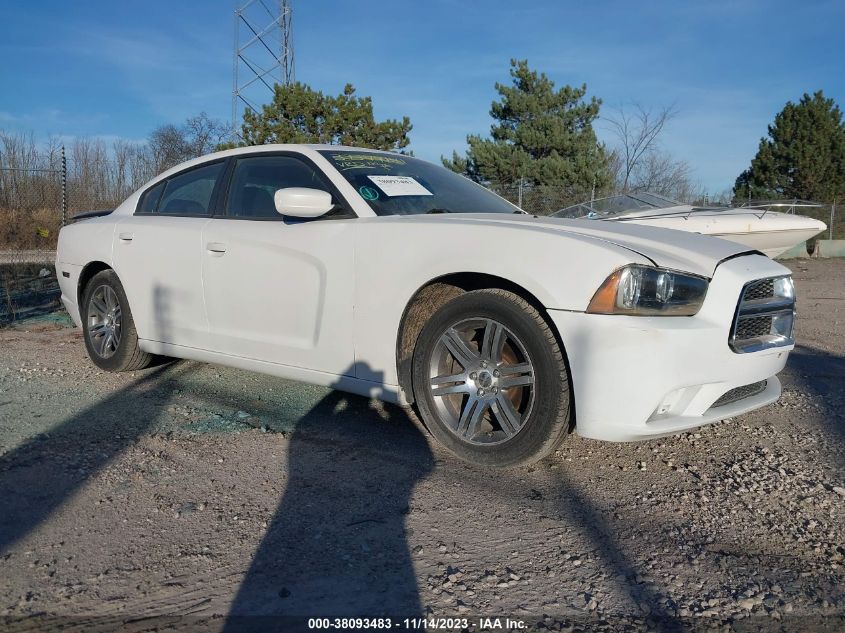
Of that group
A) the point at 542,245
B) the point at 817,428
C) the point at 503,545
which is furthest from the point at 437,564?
the point at 817,428

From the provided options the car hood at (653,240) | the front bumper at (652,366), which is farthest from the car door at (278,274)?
the front bumper at (652,366)

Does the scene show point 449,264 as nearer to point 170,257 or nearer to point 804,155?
point 170,257

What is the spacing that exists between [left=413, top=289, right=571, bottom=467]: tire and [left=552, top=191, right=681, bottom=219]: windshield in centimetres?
723

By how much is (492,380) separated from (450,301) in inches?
16.6

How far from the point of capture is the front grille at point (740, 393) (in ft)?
9.96

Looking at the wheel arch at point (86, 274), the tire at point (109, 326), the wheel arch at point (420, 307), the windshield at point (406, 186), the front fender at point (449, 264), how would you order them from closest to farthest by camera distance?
the front fender at point (449, 264), the wheel arch at point (420, 307), the windshield at point (406, 186), the tire at point (109, 326), the wheel arch at point (86, 274)

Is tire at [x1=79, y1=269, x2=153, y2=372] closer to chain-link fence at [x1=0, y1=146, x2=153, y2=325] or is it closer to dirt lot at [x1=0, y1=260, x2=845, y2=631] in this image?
dirt lot at [x1=0, y1=260, x2=845, y2=631]

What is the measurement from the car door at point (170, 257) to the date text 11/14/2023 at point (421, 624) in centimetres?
264

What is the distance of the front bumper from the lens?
2.74 meters

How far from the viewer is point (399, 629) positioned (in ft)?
6.43

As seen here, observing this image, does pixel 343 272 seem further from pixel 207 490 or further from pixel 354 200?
pixel 207 490

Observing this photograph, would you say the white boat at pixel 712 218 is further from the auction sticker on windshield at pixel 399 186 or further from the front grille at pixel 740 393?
the front grille at pixel 740 393

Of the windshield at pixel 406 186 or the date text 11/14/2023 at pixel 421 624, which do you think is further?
the windshield at pixel 406 186

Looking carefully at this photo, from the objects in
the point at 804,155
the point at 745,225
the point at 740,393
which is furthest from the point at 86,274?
the point at 804,155
